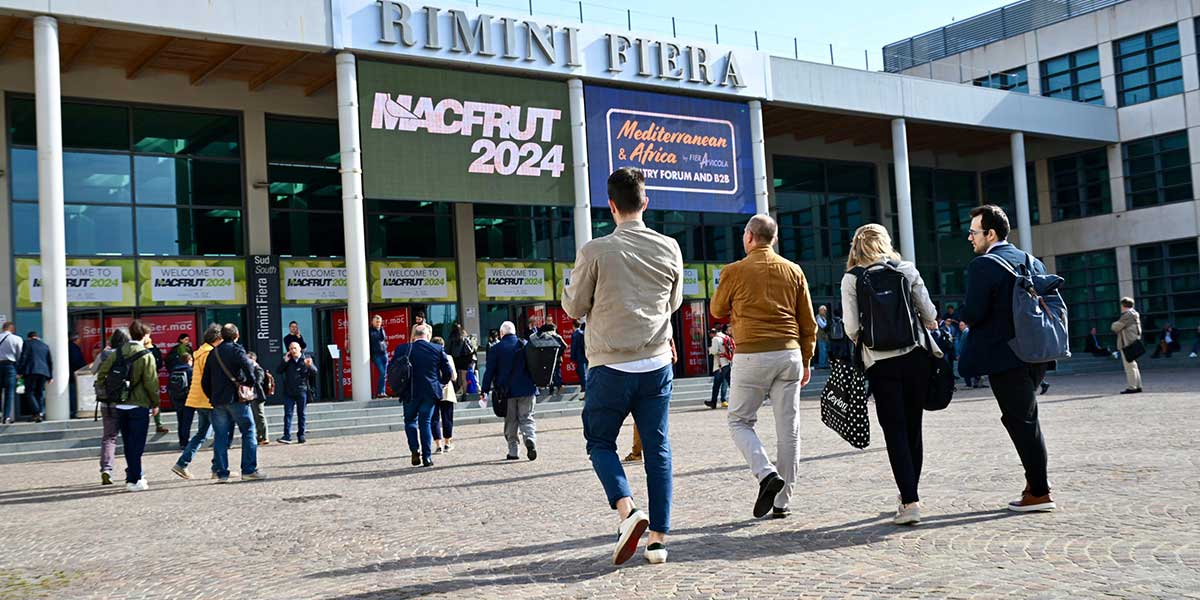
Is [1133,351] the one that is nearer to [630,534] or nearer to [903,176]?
[903,176]

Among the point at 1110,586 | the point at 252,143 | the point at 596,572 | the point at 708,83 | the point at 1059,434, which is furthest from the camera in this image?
the point at 708,83

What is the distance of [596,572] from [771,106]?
24360 millimetres

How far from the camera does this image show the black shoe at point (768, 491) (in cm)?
597

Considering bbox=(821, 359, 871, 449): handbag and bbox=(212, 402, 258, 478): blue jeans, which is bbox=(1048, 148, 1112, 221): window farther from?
bbox=(821, 359, 871, 449): handbag

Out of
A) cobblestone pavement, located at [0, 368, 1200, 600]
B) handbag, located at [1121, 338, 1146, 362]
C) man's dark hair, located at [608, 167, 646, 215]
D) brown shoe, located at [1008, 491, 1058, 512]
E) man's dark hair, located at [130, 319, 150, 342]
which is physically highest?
man's dark hair, located at [608, 167, 646, 215]

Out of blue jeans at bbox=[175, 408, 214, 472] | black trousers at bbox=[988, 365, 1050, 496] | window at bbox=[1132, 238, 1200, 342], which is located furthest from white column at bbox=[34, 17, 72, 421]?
window at bbox=[1132, 238, 1200, 342]

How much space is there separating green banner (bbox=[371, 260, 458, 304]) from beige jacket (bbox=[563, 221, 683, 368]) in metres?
20.4

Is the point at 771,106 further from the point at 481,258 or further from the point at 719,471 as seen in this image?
the point at 719,471

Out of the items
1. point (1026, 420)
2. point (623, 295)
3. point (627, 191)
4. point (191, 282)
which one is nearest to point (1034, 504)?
point (1026, 420)

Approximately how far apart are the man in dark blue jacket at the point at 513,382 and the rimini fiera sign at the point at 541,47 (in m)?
11.4

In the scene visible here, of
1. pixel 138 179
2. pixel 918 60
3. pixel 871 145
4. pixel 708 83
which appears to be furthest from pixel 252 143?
pixel 918 60

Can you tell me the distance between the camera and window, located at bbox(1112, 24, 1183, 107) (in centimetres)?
3359

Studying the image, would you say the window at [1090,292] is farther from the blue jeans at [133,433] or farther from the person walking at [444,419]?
the blue jeans at [133,433]

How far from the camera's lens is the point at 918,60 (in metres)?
39.3
